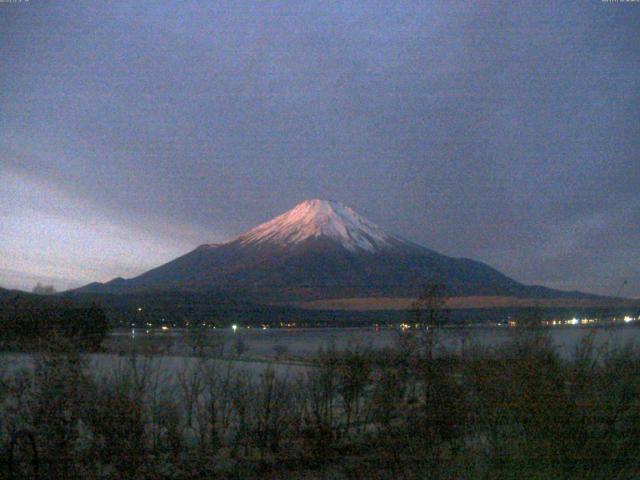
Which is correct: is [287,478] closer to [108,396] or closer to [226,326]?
[108,396]

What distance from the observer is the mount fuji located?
3226 inches

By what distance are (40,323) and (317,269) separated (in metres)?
78.6

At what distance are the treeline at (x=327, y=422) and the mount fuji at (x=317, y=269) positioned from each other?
6076 centimetres

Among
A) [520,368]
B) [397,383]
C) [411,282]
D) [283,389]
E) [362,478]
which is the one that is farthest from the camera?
[411,282]

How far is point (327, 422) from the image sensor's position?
41.4ft

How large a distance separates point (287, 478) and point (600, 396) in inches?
179

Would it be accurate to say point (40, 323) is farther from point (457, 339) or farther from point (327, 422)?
point (457, 339)

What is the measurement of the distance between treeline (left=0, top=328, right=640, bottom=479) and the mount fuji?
199 feet

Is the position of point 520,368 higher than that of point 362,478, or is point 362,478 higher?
point 520,368

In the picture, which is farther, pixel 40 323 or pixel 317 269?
pixel 317 269

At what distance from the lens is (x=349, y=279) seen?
9000cm

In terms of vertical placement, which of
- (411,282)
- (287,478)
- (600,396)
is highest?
(411,282)

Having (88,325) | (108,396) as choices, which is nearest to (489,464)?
(108,396)

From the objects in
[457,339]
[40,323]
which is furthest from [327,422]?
[40,323]
